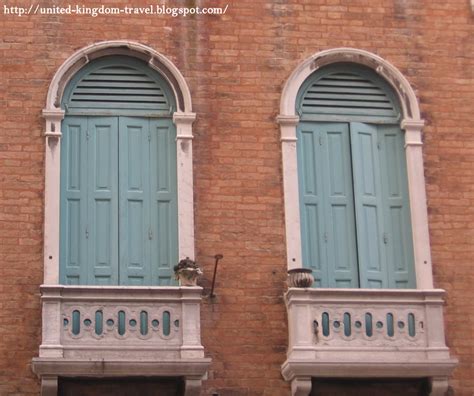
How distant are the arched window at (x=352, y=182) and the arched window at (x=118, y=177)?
1.87m

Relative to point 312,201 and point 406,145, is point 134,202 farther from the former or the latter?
point 406,145

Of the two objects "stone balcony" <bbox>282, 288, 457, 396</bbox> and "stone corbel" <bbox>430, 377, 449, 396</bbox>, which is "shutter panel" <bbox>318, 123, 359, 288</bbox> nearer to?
"stone balcony" <bbox>282, 288, 457, 396</bbox>

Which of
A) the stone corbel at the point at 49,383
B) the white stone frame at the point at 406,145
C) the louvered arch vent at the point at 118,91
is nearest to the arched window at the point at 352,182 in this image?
the white stone frame at the point at 406,145

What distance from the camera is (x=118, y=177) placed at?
60.5 feet

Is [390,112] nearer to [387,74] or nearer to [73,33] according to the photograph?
[387,74]

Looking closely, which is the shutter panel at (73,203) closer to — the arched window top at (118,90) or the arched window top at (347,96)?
the arched window top at (118,90)

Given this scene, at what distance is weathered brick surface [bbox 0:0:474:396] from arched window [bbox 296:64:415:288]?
0.38 m

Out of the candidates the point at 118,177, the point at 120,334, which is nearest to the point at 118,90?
the point at 118,177

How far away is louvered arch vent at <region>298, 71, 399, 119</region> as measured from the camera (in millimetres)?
19172

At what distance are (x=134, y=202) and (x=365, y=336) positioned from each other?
3549 mm

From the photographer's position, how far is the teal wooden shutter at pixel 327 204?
60.3ft

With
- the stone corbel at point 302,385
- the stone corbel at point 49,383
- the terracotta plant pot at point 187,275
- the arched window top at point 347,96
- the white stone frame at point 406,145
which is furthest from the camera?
the arched window top at point 347,96

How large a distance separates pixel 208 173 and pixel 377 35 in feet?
10.6

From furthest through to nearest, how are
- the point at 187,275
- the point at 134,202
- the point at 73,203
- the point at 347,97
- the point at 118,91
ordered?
1. the point at 347,97
2. the point at 118,91
3. the point at 134,202
4. the point at 73,203
5. the point at 187,275
